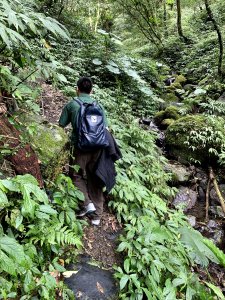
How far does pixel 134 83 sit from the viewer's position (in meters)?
10.4

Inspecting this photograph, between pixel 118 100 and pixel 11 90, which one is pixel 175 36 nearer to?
pixel 118 100

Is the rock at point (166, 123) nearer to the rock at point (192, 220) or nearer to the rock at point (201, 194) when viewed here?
the rock at point (201, 194)

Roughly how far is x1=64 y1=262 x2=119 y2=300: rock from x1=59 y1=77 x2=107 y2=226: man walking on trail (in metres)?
0.88

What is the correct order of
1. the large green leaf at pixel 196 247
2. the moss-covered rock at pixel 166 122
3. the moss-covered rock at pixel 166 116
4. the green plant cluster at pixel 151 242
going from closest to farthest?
the green plant cluster at pixel 151 242, the large green leaf at pixel 196 247, the moss-covered rock at pixel 166 122, the moss-covered rock at pixel 166 116

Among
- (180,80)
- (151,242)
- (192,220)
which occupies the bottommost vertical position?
(192,220)

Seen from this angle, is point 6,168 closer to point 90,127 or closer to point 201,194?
point 90,127

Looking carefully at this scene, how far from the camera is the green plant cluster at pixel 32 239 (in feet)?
6.79

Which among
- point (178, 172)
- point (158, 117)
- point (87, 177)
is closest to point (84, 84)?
point (87, 177)

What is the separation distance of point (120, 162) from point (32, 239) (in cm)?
285

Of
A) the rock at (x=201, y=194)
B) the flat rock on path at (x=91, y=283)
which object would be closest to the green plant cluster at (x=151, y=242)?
the flat rock on path at (x=91, y=283)

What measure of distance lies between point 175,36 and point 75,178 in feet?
52.8

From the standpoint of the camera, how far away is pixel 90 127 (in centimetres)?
369

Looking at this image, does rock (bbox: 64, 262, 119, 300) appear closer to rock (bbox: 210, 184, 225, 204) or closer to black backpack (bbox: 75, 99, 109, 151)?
black backpack (bbox: 75, 99, 109, 151)

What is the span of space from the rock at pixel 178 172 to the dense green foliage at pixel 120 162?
0.36m
